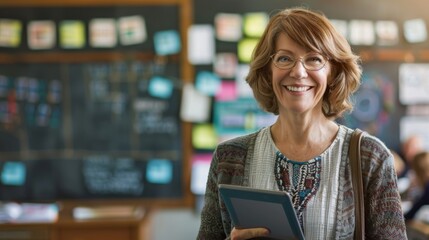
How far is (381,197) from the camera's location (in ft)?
4.73

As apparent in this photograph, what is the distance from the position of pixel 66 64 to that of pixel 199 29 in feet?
2.91

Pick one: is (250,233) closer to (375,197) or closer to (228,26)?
(375,197)

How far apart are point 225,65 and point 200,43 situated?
0.21 meters

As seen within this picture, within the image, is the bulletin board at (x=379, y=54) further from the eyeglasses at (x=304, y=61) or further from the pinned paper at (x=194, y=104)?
the eyeglasses at (x=304, y=61)

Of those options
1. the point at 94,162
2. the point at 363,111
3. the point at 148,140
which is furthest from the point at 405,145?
the point at 94,162

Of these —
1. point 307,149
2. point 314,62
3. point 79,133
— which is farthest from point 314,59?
point 79,133

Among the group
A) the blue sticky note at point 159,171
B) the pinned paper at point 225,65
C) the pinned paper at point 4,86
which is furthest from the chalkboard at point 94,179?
the pinned paper at point 225,65

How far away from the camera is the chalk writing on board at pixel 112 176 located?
A: 4250mm

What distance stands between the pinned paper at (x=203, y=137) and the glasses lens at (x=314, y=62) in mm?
2767

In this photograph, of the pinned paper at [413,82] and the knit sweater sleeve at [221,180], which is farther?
the pinned paper at [413,82]

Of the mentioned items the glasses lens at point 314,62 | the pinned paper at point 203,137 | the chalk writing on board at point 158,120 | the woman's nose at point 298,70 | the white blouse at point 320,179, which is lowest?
the pinned paper at point 203,137

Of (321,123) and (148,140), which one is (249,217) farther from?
(148,140)

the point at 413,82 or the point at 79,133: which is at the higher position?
the point at 413,82

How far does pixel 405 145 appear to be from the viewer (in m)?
4.24
